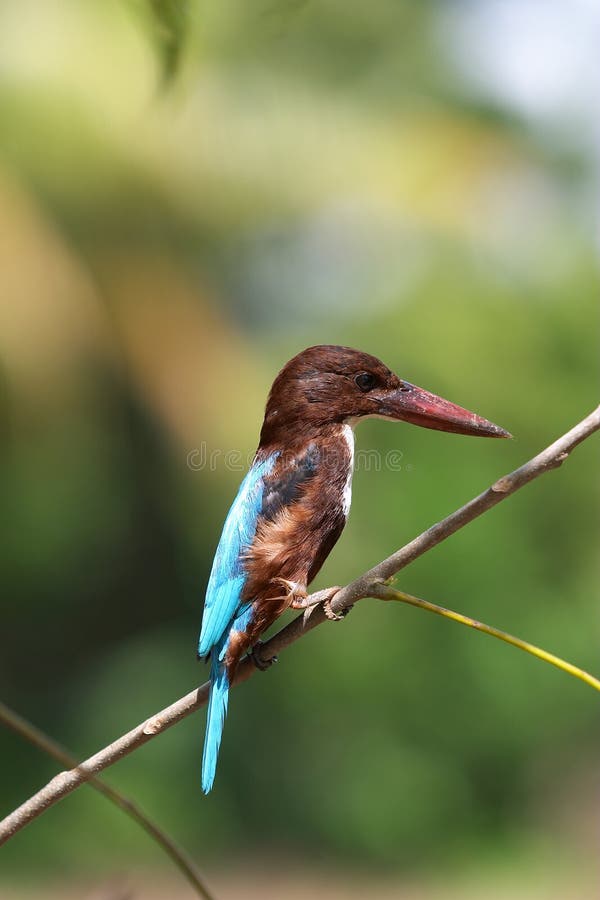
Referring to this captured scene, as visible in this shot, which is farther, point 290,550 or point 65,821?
point 65,821

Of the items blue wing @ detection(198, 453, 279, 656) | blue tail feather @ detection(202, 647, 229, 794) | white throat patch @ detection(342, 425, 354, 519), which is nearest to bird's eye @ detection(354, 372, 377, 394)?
white throat patch @ detection(342, 425, 354, 519)

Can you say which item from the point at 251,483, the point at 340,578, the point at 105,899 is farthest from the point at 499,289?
the point at 105,899

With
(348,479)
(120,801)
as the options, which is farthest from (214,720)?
(120,801)

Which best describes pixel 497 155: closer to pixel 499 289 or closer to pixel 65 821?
pixel 499 289

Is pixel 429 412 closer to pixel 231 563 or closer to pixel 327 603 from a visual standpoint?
pixel 231 563

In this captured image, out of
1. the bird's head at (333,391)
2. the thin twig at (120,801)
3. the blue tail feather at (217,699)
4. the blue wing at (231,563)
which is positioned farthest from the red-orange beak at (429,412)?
the thin twig at (120,801)

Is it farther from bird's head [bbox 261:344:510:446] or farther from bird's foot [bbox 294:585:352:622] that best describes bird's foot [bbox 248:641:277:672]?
bird's head [bbox 261:344:510:446]

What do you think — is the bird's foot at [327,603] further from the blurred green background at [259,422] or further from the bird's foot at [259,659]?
the blurred green background at [259,422]
